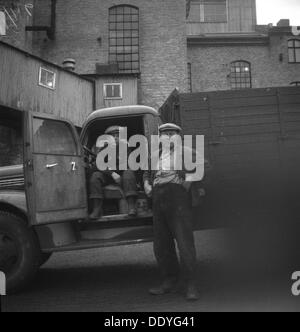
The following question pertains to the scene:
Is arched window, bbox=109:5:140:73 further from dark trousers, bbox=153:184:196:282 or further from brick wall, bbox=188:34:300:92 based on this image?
dark trousers, bbox=153:184:196:282

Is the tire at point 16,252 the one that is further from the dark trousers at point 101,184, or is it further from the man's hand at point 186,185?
the man's hand at point 186,185

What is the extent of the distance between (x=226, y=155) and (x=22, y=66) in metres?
15.3

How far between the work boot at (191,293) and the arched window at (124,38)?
22.9 m

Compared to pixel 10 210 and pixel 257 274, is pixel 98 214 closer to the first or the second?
pixel 10 210

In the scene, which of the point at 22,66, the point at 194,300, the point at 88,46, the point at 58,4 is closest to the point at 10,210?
the point at 194,300

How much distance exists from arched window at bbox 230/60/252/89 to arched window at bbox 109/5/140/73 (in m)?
10.5

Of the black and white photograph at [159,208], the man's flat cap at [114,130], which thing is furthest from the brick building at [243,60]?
the man's flat cap at [114,130]

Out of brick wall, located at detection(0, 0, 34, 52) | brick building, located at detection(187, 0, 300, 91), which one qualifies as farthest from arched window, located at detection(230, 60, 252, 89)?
brick wall, located at detection(0, 0, 34, 52)

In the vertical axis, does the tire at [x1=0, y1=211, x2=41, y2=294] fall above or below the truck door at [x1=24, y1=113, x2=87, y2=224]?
below

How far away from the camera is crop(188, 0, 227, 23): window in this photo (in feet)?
165

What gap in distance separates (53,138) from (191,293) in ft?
8.62

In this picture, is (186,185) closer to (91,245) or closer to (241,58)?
(91,245)

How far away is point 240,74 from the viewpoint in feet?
109

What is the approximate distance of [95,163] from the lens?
5496 millimetres
